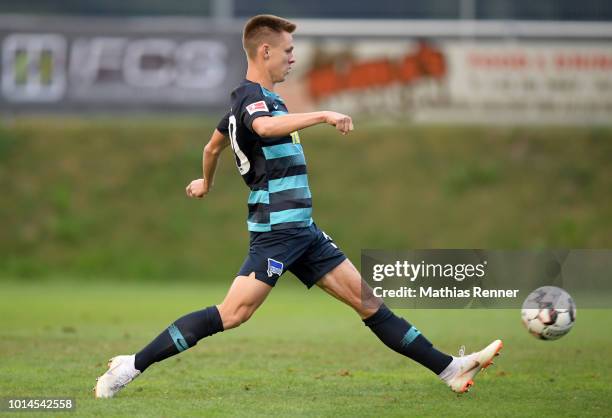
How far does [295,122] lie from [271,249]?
0.90 meters

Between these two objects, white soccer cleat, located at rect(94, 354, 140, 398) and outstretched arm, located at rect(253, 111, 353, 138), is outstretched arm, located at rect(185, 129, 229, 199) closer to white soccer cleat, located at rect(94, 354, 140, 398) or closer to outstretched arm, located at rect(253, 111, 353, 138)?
outstretched arm, located at rect(253, 111, 353, 138)

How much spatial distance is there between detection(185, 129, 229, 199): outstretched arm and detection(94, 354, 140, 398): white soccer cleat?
129cm

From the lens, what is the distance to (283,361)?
31.2ft

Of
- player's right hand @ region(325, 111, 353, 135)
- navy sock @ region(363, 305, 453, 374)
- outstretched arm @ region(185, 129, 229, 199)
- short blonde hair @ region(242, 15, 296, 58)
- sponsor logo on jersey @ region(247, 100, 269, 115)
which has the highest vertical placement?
short blonde hair @ region(242, 15, 296, 58)

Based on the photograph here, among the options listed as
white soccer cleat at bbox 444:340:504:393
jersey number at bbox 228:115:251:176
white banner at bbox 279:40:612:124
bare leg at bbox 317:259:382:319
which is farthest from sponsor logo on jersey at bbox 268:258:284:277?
white banner at bbox 279:40:612:124

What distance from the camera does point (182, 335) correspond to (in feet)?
23.3

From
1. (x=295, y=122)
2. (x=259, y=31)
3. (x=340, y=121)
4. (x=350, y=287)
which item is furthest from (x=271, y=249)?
(x=259, y=31)

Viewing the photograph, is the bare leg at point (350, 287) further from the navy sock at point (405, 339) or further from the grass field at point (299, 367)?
the grass field at point (299, 367)

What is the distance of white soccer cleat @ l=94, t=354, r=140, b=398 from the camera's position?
714 cm

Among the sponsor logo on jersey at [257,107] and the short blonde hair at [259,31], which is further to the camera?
the short blonde hair at [259,31]

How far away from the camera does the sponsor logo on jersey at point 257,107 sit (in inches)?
273

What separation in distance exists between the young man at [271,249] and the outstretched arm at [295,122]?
3 cm

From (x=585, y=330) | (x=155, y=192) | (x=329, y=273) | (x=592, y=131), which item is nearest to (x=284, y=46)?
(x=329, y=273)

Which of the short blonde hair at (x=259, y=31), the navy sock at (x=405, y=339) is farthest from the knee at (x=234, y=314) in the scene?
the short blonde hair at (x=259, y=31)
